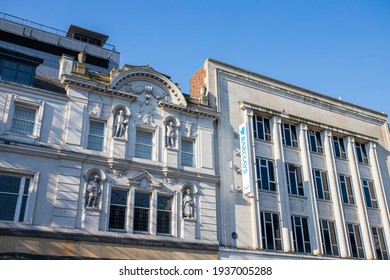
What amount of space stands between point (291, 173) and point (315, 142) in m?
3.95

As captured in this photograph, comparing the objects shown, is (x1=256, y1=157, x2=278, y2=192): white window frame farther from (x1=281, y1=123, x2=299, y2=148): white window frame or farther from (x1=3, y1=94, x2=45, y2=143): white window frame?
(x1=3, y1=94, x2=45, y2=143): white window frame

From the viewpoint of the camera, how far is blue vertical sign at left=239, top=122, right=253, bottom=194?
79.4 ft

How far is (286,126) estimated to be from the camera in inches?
1158

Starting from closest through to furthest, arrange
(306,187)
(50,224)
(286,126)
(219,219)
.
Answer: (50,224) < (219,219) < (306,187) < (286,126)

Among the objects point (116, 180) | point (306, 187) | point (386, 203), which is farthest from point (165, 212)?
point (386, 203)

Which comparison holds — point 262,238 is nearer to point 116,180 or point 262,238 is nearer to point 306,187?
point 306,187

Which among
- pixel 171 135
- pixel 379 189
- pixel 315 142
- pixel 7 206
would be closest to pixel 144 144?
pixel 171 135

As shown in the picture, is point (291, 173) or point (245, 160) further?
point (291, 173)

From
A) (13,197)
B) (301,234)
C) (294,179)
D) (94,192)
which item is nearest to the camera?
(13,197)

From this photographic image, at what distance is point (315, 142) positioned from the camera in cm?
3002

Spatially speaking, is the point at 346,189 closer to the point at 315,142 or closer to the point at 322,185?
the point at 322,185

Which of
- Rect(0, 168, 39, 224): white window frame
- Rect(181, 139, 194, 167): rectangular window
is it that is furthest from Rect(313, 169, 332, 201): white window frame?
Rect(0, 168, 39, 224): white window frame

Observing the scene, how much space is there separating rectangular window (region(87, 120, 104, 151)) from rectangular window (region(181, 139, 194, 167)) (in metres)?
4.83

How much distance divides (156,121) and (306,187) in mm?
10871
